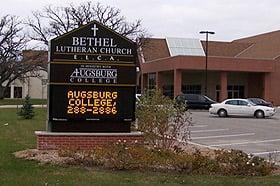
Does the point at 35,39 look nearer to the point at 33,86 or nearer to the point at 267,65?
the point at 267,65

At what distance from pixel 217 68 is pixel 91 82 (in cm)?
5663

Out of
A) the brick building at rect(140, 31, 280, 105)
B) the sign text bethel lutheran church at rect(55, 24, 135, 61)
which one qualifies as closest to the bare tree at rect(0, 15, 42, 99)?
the brick building at rect(140, 31, 280, 105)

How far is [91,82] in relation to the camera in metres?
14.2

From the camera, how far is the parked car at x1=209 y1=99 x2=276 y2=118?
133ft

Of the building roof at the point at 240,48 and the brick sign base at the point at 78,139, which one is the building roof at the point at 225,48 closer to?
the building roof at the point at 240,48

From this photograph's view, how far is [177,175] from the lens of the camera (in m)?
10.4

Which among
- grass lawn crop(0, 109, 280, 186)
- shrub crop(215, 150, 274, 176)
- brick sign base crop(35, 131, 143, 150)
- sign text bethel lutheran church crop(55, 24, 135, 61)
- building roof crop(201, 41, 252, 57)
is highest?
building roof crop(201, 41, 252, 57)

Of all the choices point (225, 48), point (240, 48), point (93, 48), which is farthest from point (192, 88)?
point (93, 48)

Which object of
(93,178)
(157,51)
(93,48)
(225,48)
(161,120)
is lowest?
(93,178)

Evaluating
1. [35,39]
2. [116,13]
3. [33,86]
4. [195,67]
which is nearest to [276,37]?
[195,67]

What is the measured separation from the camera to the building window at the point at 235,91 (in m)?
77.2

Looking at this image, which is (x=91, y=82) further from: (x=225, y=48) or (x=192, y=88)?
(x=225, y=48)

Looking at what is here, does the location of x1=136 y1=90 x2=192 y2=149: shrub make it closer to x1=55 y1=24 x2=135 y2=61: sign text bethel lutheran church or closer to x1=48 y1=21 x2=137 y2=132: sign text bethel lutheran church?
x1=48 y1=21 x2=137 y2=132: sign text bethel lutheran church

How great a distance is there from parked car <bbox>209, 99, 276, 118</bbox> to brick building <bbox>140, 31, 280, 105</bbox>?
20855 mm
